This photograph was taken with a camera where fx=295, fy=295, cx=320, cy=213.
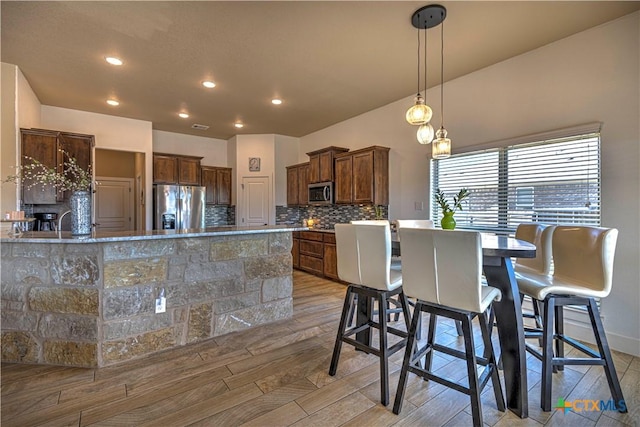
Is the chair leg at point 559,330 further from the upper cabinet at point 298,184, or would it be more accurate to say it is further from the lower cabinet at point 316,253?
the upper cabinet at point 298,184

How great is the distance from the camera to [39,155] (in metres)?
3.68

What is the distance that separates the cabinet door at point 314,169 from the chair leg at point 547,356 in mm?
4079

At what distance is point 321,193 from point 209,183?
8.56 feet

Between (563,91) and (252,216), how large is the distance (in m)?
5.48

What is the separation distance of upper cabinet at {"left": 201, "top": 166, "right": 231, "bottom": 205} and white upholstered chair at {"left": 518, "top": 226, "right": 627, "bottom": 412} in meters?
5.77

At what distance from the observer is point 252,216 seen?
654 cm

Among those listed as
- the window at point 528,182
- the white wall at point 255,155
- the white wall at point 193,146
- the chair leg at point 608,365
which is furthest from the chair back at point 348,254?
the white wall at point 193,146

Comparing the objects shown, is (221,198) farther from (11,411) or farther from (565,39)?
(565,39)

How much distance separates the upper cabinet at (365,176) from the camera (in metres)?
4.50

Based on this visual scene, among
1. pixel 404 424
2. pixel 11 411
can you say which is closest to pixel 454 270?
pixel 404 424

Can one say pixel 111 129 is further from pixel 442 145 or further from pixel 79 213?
pixel 442 145

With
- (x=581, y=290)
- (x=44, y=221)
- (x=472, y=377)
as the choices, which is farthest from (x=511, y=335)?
(x=44, y=221)

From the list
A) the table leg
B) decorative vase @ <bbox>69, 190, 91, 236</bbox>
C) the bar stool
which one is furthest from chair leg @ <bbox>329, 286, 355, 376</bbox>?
decorative vase @ <bbox>69, 190, 91, 236</bbox>

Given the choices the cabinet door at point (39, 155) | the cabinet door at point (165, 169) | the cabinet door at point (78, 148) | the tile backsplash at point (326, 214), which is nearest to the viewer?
the cabinet door at point (39, 155)
